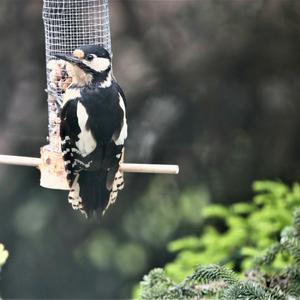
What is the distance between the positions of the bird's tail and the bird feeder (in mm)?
70

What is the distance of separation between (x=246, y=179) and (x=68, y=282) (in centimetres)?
122

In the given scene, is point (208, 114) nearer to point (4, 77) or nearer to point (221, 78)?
point (221, 78)

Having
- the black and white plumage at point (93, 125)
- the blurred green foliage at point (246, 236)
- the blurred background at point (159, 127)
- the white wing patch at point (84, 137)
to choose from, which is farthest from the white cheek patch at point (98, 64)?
the blurred background at point (159, 127)

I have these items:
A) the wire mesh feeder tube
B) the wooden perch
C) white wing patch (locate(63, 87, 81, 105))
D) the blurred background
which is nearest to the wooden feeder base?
the wooden perch

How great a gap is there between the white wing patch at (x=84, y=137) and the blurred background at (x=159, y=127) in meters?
1.86

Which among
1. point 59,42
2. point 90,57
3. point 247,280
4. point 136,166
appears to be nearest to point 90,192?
point 136,166

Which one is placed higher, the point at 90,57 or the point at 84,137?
the point at 90,57

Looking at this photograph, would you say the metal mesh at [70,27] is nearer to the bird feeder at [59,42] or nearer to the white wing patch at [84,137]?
the bird feeder at [59,42]

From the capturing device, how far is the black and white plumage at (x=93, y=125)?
2229 millimetres

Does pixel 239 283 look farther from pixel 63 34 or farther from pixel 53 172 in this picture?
pixel 63 34

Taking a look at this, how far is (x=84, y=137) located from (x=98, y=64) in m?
0.21

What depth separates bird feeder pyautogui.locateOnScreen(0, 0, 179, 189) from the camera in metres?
2.42

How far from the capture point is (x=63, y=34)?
9.30 feet

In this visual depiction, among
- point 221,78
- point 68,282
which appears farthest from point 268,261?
point 68,282
